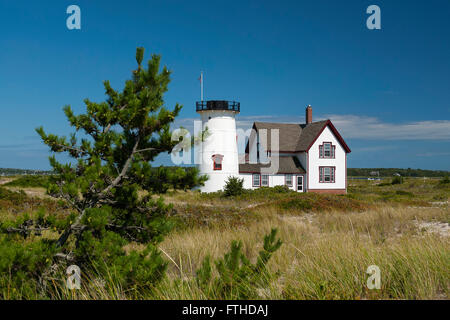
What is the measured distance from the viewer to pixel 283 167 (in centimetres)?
4188

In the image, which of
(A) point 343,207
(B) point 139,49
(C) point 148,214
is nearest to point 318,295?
(C) point 148,214

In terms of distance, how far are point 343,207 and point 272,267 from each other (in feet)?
53.4

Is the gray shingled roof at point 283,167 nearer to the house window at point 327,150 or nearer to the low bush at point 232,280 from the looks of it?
the house window at point 327,150

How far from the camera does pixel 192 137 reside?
7223 millimetres

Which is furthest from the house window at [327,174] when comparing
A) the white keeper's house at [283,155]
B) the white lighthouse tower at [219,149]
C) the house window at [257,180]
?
the white lighthouse tower at [219,149]

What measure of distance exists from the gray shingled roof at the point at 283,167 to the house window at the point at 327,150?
2.69m

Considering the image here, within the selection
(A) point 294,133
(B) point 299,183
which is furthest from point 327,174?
(A) point 294,133

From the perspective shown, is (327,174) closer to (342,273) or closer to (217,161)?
(217,161)

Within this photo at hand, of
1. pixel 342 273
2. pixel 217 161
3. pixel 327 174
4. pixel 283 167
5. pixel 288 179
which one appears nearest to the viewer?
pixel 342 273

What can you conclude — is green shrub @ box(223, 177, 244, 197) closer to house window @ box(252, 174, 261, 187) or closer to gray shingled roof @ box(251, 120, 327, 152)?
house window @ box(252, 174, 261, 187)

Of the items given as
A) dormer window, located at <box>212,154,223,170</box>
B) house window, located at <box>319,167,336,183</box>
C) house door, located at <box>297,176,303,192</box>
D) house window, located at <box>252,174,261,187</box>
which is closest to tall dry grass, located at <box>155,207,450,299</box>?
dormer window, located at <box>212,154,223,170</box>

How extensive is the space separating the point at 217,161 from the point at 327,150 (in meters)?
13.1

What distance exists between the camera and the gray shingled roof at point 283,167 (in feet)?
135
